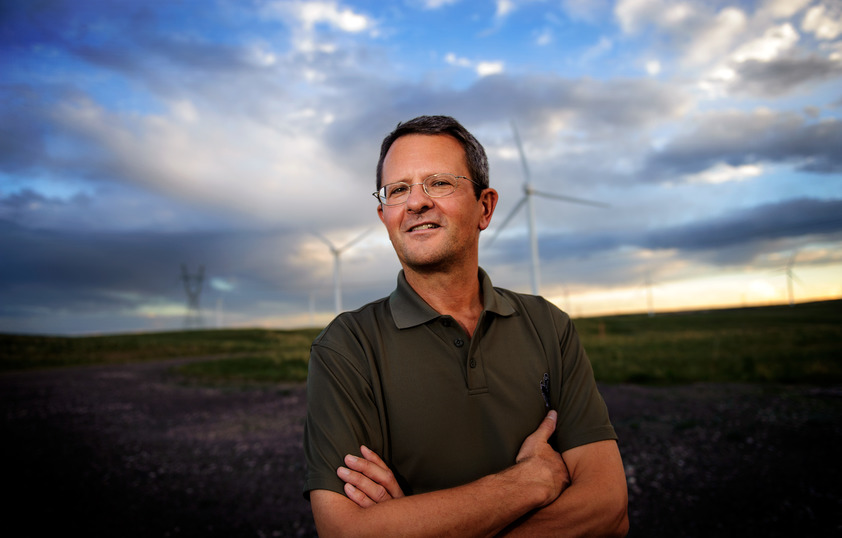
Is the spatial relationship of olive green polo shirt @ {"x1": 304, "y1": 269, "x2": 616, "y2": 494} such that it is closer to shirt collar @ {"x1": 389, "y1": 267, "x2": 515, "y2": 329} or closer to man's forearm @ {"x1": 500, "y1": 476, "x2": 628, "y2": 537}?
shirt collar @ {"x1": 389, "y1": 267, "x2": 515, "y2": 329}

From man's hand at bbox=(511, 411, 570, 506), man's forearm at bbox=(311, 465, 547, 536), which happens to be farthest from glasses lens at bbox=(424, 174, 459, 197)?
man's forearm at bbox=(311, 465, 547, 536)

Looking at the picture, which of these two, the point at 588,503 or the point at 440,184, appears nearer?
the point at 588,503

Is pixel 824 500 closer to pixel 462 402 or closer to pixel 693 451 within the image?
pixel 693 451

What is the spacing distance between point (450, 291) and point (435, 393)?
65cm

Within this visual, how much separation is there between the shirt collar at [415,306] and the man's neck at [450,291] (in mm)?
67

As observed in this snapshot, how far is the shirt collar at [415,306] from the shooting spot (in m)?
2.75

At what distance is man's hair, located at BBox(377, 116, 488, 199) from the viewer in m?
2.89

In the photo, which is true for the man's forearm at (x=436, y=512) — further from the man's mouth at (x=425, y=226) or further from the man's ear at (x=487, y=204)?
the man's ear at (x=487, y=204)

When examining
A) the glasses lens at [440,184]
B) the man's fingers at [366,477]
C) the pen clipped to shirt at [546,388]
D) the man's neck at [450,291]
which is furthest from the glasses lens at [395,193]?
the man's fingers at [366,477]

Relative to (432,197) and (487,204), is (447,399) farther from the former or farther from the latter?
(487,204)

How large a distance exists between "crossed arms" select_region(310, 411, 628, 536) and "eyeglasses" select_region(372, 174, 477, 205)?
1.44 metres

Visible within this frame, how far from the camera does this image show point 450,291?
2932mm

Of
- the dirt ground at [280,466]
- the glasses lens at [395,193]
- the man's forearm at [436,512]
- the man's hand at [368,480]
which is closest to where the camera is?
the man's forearm at [436,512]

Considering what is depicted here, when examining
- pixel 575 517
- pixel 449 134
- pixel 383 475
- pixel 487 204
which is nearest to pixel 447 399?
pixel 383 475
